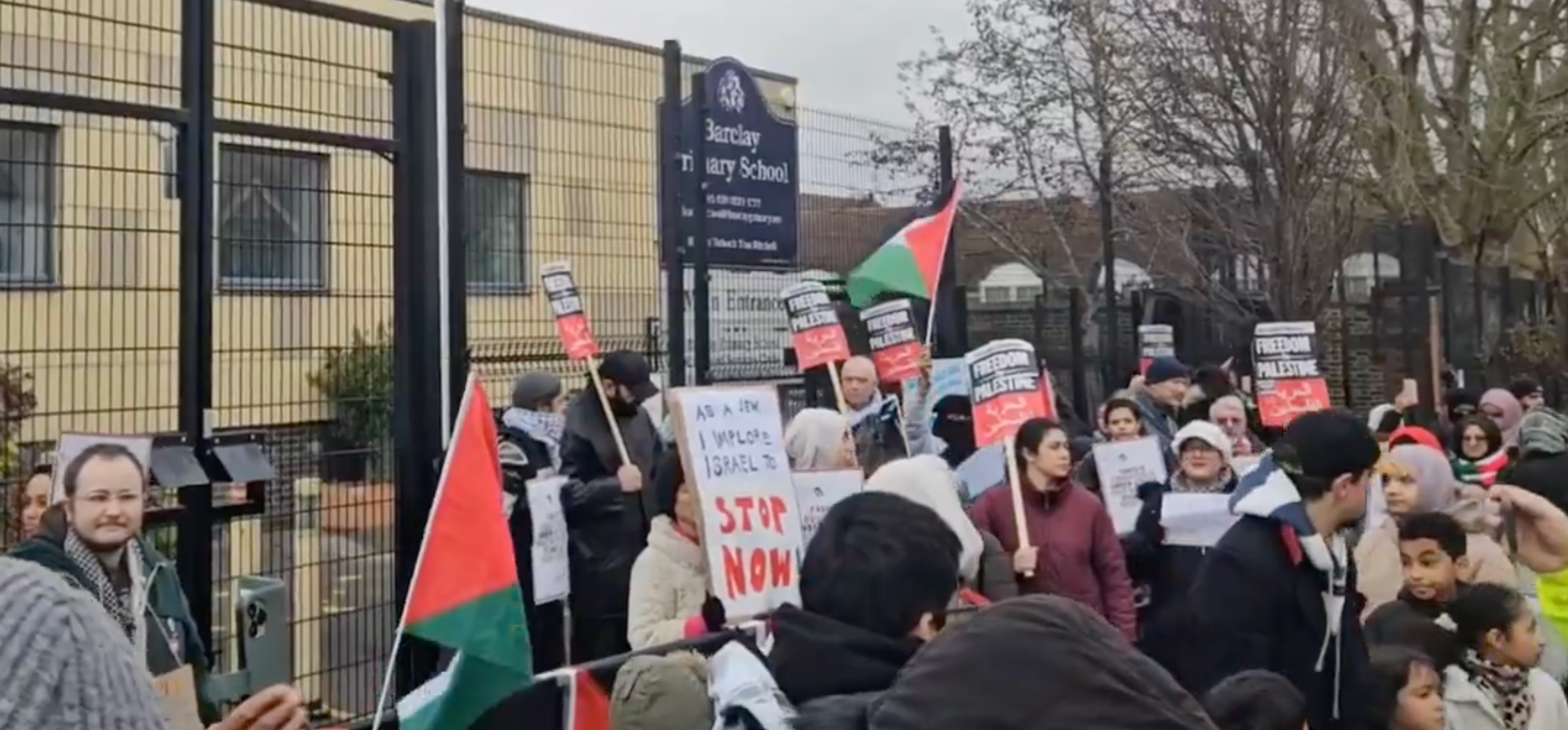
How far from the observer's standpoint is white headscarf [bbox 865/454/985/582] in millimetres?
5570

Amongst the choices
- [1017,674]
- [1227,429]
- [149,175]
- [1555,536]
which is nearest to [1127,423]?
[1227,429]

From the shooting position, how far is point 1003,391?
722 centimetres

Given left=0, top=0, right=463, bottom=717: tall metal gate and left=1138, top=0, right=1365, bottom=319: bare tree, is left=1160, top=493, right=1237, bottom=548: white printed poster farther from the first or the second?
left=1138, top=0, right=1365, bottom=319: bare tree

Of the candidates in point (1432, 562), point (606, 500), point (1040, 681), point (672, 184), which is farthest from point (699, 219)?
point (1040, 681)

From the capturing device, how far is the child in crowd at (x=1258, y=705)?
12.6ft

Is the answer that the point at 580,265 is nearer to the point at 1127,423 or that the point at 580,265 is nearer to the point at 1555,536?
the point at 1127,423

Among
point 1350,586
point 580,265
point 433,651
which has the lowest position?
point 433,651

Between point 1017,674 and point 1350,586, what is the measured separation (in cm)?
333

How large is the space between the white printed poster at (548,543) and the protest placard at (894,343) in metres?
2.71

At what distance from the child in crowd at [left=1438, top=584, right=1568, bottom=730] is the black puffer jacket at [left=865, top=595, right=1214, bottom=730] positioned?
148 inches

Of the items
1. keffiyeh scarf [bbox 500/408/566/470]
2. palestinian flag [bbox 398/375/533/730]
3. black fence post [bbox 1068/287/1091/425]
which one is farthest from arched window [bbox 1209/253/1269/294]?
palestinian flag [bbox 398/375/533/730]

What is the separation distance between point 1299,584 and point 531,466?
4.68 m

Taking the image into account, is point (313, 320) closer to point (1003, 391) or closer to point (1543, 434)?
point (1003, 391)

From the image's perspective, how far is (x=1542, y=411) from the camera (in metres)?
9.65
